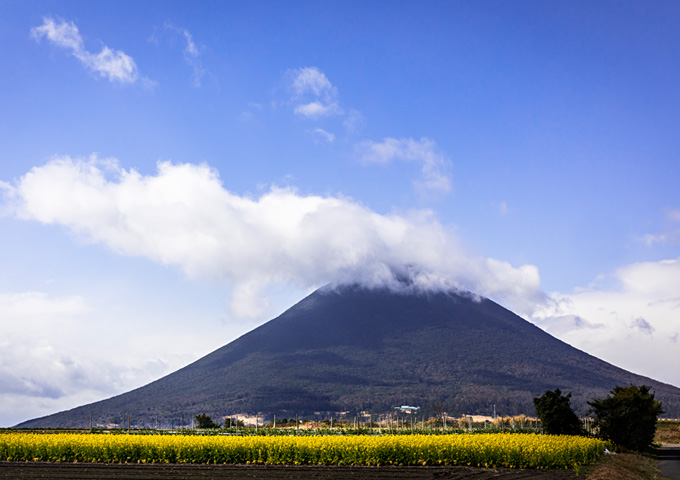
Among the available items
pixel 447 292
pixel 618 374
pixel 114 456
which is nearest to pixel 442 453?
pixel 114 456

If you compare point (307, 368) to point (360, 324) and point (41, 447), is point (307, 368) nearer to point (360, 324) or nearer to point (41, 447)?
point (360, 324)

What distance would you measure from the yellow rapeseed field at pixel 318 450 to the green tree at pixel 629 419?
7117 millimetres

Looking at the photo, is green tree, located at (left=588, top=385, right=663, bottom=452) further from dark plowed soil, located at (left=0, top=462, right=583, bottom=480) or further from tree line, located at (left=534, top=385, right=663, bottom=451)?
dark plowed soil, located at (left=0, top=462, right=583, bottom=480)

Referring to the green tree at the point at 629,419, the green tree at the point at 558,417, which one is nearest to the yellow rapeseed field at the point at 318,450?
the green tree at the point at 558,417

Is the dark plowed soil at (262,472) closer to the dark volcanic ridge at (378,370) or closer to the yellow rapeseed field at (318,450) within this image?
the yellow rapeseed field at (318,450)

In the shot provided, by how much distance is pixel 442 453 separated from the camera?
25.3 meters

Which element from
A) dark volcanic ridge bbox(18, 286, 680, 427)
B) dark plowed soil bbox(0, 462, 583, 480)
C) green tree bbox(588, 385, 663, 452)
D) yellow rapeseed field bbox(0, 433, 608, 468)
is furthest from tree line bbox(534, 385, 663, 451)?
dark volcanic ridge bbox(18, 286, 680, 427)

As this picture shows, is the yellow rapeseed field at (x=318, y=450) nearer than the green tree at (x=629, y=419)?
Yes

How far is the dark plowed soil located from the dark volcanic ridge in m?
76.9

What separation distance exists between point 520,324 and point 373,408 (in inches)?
2701

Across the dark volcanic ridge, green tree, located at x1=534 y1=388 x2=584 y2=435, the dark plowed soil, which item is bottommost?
the dark plowed soil

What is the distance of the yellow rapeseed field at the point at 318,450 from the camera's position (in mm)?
24875

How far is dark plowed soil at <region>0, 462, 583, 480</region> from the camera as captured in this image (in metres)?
22.0

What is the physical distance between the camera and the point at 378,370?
129250mm
